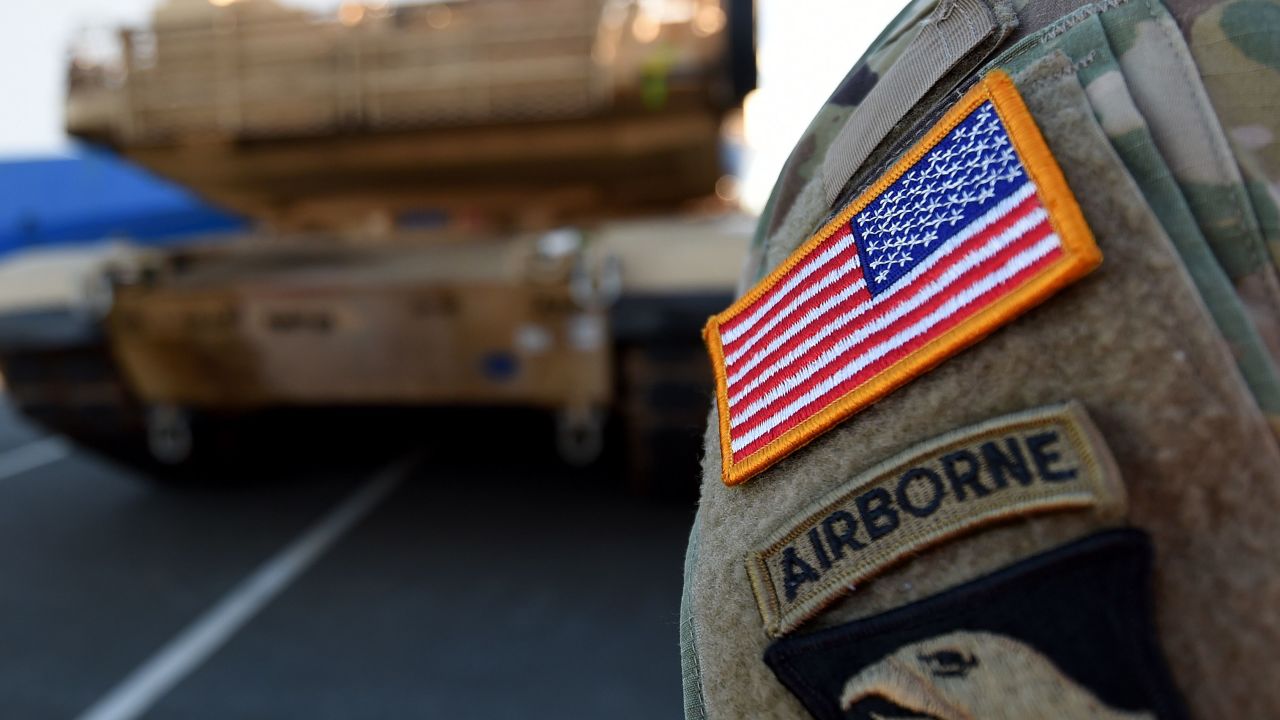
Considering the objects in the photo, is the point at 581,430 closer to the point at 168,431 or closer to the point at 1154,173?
the point at 168,431

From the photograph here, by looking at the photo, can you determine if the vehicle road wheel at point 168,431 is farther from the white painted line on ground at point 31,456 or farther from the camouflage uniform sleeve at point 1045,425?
the camouflage uniform sleeve at point 1045,425

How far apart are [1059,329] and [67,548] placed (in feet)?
11.4

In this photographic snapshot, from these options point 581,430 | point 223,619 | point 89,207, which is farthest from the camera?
point 89,207

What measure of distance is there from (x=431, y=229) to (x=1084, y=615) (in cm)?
333

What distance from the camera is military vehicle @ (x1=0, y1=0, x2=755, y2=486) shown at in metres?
2.76

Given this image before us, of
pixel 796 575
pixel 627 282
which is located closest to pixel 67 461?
pixel 627 282

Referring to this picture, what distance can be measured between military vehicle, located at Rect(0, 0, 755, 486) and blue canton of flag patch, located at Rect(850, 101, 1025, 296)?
2153mm

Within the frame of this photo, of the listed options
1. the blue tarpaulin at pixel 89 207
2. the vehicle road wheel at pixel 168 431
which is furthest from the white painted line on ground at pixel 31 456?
the blue tarpaulin at pixel 89 207

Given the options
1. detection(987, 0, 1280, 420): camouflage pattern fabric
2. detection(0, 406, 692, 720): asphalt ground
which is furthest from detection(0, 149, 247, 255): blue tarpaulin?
detection(987, 0, 1280, 420): camouflage pattern fabric

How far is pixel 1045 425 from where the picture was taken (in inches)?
16.6

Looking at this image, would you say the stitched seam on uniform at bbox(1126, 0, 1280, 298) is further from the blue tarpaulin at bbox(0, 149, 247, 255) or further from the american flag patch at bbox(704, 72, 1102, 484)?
the blue tarpaulin at bbox(0, 149, 247, 255)

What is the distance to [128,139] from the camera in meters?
3.30

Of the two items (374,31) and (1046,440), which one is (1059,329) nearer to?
(1046,440)

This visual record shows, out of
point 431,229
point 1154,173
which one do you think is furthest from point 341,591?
point 1154,173
